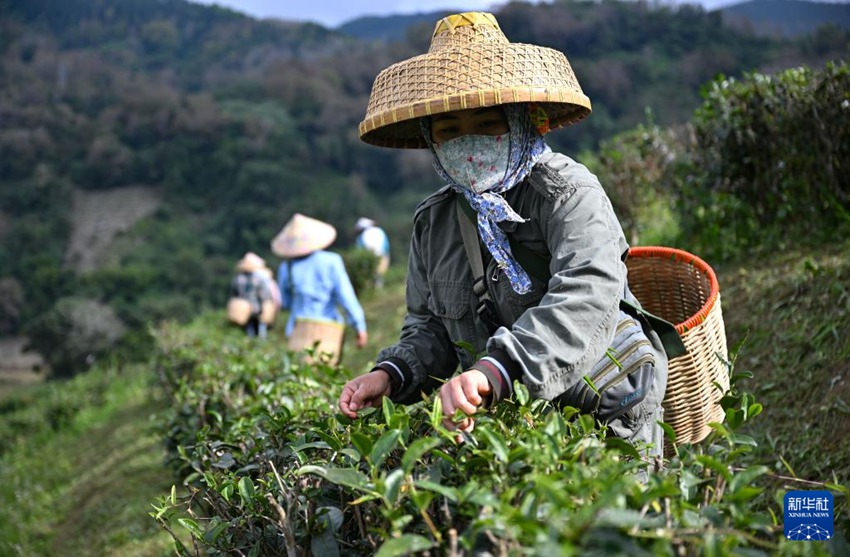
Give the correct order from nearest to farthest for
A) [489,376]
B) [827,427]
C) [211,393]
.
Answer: [489,376] → [827,427] → [211,393]

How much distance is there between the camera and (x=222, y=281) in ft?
112

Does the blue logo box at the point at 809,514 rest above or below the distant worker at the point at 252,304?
above

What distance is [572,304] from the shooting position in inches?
64.2

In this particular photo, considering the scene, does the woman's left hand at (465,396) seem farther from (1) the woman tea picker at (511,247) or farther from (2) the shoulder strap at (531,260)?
(2) the shoulder strap at (531,260)

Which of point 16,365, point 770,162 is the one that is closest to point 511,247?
point 770,162

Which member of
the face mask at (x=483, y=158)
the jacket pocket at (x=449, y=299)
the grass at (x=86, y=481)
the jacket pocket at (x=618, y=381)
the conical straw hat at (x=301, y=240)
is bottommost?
the grass at (x=86, y=481)

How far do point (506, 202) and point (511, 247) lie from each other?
116 millimetres

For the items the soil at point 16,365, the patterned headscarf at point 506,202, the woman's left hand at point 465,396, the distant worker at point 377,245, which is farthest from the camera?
the soil at point 16,365

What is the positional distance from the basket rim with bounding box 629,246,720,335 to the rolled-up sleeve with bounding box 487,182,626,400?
0.36 metres

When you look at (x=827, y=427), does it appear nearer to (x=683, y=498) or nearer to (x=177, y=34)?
(x=683, y=498)

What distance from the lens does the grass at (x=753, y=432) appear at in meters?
3.21

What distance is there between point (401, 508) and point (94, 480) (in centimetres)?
671

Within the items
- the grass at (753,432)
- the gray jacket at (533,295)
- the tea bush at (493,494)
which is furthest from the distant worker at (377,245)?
the tea bush at (493,494)

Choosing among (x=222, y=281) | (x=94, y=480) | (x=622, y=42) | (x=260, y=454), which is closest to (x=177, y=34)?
(x=622, y=42)
